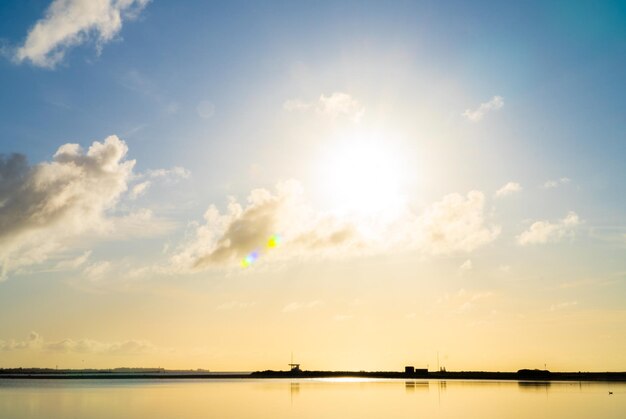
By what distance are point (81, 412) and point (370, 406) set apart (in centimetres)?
3646

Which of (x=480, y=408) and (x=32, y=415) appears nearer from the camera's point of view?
(x=32, y=415)

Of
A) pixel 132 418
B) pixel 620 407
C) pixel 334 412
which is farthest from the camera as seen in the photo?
pixel 620 407

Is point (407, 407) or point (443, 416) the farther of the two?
point (407, 407)

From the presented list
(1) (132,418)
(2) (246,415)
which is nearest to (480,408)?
(2) (246,415)

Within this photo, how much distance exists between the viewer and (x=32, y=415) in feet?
216

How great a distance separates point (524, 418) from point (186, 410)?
39829 mm

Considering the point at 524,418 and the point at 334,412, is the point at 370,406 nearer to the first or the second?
the point at 334,412

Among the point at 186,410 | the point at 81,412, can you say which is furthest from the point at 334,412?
the point at 81,412

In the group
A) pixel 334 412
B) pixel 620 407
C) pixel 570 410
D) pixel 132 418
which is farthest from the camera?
pixel 620 407

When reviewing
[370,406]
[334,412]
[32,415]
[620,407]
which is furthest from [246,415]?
[620,407]

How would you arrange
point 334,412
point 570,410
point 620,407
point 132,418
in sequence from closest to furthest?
point 132,418 < point 334,412 < point 570,410 < point 620,407

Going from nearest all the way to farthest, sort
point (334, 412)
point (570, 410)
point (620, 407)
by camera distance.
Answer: point (334, 412) < point (570, 410) < point (620, 407)

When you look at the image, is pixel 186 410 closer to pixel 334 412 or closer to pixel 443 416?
pixel 334 412

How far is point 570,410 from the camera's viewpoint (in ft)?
246
